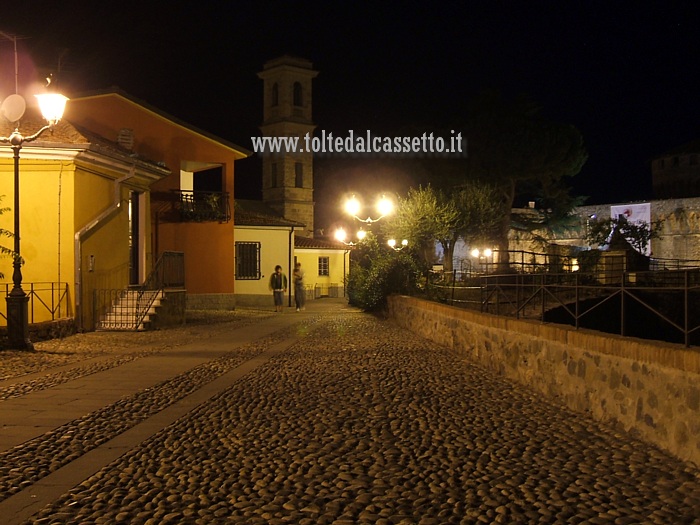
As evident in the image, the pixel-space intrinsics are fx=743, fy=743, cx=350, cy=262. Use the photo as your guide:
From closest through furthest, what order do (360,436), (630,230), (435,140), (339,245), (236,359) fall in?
(360,436), (236,359), (339,245), (435,140), (630,230)

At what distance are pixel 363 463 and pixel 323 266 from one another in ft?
117

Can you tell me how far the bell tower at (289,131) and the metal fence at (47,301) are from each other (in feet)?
106

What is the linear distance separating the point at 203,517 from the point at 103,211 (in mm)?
13399

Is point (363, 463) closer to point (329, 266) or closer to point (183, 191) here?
point (183, 191)

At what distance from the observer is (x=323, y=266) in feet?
135

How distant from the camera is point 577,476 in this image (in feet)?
17.9

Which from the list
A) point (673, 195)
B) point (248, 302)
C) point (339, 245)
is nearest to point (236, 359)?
point (248, 302)

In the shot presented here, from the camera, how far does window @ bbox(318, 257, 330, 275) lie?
41.1 m

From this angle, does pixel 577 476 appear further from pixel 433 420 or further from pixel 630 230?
pixel 630 230

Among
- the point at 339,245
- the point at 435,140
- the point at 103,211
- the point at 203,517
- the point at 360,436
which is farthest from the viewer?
the point at 435,140

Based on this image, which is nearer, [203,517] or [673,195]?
[203,517]

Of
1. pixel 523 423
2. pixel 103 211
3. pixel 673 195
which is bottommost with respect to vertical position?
pixel 523 423

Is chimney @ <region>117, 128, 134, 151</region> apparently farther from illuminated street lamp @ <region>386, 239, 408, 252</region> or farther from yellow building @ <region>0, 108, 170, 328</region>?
illuminated street lamp @ <region>386, 239, 408, 252</region>

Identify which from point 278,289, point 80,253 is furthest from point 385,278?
point 80,253
